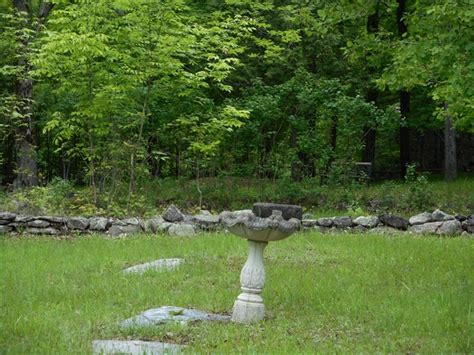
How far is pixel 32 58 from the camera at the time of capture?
1467cm

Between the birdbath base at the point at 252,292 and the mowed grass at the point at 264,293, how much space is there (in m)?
0.17

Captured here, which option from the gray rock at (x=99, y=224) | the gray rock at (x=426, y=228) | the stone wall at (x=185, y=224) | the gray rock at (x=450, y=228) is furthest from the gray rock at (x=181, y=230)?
the gray rock at (x=450, y=228)

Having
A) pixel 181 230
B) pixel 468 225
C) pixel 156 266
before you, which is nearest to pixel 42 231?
pixel 181 230

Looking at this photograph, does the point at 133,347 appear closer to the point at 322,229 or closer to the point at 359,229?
the point at 322,229

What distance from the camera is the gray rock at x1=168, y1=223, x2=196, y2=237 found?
12.9 m

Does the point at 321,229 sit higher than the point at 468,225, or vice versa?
the point at 468,225

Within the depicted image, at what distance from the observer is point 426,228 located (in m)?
13.5

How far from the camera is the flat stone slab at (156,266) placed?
8922 mm

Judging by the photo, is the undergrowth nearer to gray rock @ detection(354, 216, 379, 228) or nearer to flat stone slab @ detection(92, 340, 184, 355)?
gray rock @ detection(354, 216, 379, 228)

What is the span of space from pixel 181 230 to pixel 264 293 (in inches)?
212

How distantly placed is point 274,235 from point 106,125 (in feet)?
29.8

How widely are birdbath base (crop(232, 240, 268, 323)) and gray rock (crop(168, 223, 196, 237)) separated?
6198 mm

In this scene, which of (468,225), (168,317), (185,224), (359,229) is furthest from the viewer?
(359,229)

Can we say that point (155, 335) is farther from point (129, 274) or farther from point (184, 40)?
point (184, 40)
